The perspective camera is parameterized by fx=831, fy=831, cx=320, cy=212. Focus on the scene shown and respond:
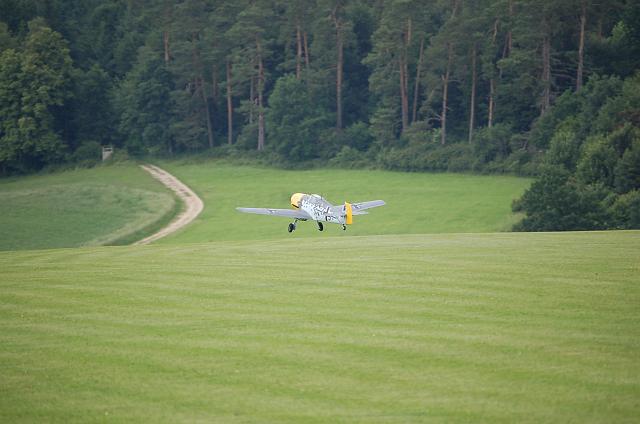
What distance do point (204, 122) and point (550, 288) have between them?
95432mm

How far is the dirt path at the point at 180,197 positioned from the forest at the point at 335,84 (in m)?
12.6

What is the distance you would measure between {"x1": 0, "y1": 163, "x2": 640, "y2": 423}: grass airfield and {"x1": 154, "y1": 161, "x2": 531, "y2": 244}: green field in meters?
29.4

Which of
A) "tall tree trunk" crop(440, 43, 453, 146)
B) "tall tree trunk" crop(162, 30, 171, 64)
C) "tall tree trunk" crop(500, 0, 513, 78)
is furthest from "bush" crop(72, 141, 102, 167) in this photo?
"tall tree trunk" crop(500, 0, 513, 78)

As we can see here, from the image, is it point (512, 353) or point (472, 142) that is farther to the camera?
point (472, 142)

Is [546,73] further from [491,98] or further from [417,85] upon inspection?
[417,85]

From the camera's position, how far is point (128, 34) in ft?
419

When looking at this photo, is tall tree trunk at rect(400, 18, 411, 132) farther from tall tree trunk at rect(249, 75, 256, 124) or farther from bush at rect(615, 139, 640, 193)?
bush at rect(615, 139, 640, 193)

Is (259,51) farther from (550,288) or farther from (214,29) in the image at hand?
(550,288)

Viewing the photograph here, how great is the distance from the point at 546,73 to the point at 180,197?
137 feet

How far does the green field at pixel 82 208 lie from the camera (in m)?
67.4

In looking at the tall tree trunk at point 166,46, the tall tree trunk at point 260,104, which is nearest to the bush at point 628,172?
the tall tree trunk at point 260,104

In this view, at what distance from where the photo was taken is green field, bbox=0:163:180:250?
6744cm

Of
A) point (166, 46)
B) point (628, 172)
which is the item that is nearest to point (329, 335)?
point (628, 172)

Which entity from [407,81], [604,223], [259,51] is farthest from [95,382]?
[259,51]
